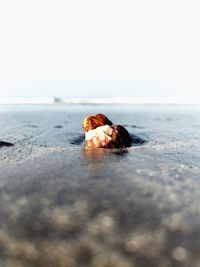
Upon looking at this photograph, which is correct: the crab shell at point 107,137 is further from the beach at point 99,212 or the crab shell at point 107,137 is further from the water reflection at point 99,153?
the beach at point 99,212

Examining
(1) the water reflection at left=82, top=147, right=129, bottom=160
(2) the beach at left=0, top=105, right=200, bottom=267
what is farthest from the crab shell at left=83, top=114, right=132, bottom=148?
(2) the beach at left=0, top=105, right=200, bottom=267

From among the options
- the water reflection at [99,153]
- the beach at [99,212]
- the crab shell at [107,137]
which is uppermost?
the crab shell at [107,137]

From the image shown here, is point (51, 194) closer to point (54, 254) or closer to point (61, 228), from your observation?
point (61, 228)

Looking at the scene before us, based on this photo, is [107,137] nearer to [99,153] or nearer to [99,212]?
[99,153]

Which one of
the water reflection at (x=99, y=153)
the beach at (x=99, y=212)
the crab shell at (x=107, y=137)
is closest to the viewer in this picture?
the beach at (x=99, y=212)

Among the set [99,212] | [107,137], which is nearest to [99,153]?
[107,137]

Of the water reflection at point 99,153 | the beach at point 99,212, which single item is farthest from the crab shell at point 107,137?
the beach at point 99,212

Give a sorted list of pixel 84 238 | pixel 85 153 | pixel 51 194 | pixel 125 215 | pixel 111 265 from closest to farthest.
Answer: pixel 111 265, pixel 84 238, pixel 125 215, pixel 51 194, pixel 85 153

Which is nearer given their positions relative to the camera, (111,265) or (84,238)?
(111,265)

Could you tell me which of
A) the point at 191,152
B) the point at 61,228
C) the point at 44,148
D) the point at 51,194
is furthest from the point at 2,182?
the point at 191,152

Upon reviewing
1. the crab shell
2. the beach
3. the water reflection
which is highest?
the crab shell

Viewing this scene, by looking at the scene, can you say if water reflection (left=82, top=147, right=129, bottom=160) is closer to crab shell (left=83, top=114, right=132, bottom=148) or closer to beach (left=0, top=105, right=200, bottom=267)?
beach (left=0, top=105, right=200, bottom=267)
